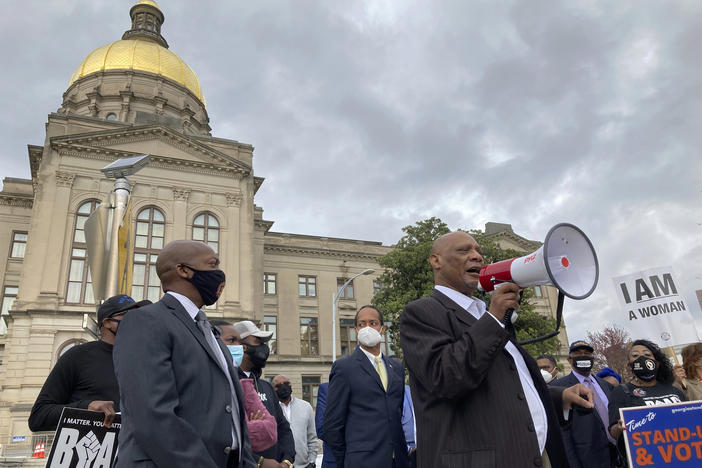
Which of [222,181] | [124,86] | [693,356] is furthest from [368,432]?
[124,86]

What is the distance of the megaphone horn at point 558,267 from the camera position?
103 inches

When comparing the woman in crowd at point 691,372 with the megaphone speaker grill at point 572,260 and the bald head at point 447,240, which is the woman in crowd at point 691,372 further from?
the bald head at point 447,240

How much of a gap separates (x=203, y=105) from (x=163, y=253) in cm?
5227

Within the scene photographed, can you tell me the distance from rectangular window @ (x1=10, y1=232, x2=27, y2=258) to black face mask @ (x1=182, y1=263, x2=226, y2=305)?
40.2m

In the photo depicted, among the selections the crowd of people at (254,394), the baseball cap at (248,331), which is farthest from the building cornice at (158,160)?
the crowd of people at (254,394)

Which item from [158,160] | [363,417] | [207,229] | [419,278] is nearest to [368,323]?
[363,417]

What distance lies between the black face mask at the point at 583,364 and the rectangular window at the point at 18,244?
40.2 m

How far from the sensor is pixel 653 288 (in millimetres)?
7543

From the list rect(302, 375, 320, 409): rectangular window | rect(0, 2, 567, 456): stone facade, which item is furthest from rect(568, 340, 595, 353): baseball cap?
rect(302, 375, 320, 409): rectangular window

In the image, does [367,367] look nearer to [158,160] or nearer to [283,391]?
[283,391]

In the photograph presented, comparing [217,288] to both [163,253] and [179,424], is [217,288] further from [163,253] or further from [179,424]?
[179,424]

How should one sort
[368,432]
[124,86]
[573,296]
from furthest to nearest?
[124,86] → [368,432] → [573,296]

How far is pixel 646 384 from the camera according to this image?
5.53 m

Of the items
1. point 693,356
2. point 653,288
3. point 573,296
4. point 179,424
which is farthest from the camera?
point 653,288
